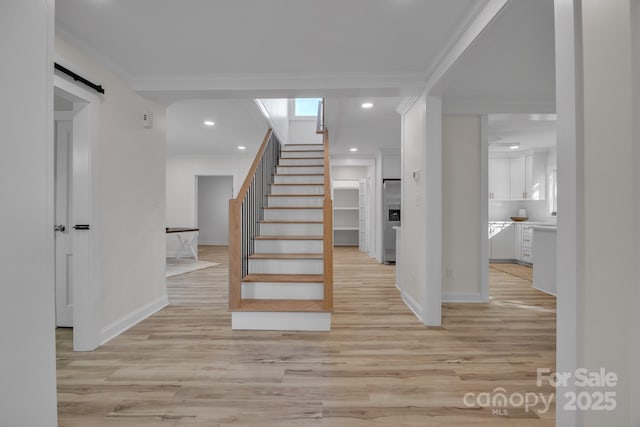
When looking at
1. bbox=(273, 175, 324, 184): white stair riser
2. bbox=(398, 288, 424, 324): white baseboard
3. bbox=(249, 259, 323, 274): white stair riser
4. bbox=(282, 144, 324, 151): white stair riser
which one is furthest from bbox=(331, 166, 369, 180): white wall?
bbox=(249, 259, 323, 274): white stair riser

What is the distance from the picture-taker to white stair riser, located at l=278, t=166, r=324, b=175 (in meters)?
5.70

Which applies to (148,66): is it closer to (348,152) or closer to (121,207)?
(121,207)

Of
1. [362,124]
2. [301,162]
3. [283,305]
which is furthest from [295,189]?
[283,305]

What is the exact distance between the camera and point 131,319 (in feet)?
9.93

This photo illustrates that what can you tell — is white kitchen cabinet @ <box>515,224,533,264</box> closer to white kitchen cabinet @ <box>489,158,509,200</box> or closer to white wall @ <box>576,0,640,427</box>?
white kitchen cabinet @ <box>489,158,509,200</box>

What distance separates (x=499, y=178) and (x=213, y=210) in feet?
27.1

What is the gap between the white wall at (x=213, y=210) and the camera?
10125 millimetres

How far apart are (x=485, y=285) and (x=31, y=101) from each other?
4.32m

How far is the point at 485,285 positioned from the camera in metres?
3.84

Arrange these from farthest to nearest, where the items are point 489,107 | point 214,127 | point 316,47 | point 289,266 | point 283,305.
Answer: point 214,127, point 489,107, point 289,266, point 283,305, point 316,47

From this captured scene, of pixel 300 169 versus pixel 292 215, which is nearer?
pixel 292 215

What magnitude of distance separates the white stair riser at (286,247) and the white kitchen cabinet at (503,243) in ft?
15.8

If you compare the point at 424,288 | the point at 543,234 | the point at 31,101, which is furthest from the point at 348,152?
the point at 31,101

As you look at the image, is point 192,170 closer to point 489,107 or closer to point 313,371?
point 489,107
